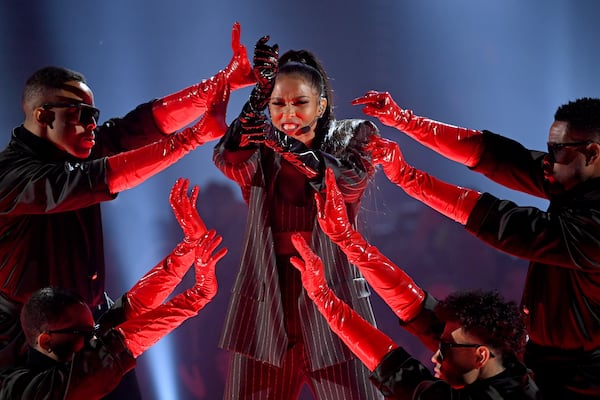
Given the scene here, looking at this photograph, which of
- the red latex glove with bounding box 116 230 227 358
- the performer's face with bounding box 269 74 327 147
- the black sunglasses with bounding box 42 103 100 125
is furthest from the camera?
the black sunglasses with bounding box 42 103 100 125

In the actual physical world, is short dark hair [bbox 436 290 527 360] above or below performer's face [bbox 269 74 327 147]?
below

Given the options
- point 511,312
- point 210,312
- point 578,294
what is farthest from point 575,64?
point 210,312

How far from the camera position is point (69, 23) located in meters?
3.49

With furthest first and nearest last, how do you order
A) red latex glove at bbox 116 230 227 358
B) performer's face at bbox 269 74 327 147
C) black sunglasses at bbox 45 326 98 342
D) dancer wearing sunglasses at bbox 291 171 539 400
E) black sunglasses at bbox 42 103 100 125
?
1. black sunglasses at bbox 42 103 100 125
2. performer's face at bbox 269 74 327 147
3. red latex glove at bbox 116 230 227 358
4. black sunglasses at bbox 45 326 98 342
5. dancer wearing sunglasses at bbox 291 171 539 400

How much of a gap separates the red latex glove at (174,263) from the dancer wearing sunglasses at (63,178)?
25cm

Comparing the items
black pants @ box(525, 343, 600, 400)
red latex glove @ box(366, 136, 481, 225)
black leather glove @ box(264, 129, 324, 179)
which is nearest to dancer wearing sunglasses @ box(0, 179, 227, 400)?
black leather glove @ box(264, 129, 324, 179)

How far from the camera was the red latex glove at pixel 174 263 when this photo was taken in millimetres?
2488

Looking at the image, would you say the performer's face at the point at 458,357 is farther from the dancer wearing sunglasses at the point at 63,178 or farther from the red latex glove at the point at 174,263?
the dancer wearing sunglasses at the point at 63,178

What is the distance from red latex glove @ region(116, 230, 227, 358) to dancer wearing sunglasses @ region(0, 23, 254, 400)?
47cm

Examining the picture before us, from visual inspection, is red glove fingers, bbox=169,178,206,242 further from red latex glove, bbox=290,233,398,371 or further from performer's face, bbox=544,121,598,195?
performer's face, bbox=544,121,598,195

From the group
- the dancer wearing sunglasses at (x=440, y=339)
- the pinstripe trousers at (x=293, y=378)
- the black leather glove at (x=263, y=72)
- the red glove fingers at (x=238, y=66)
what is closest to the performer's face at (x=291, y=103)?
the black leather glove at (x=263, y=72)

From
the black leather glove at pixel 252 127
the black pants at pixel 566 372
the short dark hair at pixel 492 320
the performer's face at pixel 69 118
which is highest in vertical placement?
the performer's face at pixel 69 118

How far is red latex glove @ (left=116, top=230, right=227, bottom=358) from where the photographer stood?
7.59 feet

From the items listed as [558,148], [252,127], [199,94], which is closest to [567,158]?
[558,148]
